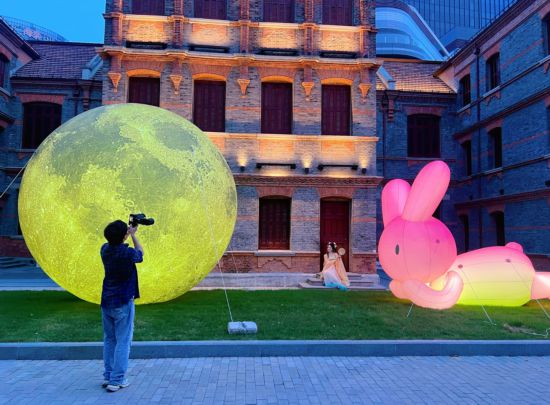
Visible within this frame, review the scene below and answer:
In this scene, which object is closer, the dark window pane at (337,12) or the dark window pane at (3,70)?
the dark window pane at (337,12)

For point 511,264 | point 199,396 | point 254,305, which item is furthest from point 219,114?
point 199,396

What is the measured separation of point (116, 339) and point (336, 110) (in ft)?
39.6

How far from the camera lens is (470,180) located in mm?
20031

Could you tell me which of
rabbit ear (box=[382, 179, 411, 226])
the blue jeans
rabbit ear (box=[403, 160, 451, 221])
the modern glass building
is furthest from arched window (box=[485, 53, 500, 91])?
the modern glass building

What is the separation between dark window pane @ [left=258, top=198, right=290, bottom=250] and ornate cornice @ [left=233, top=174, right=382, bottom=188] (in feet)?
2.26

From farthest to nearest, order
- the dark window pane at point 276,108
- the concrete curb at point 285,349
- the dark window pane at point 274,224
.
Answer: the dark window pane at point 276,108 → the dark window pane at point 274,224 → the concrete curb at point 285,349

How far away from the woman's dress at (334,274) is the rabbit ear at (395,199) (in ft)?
12.5

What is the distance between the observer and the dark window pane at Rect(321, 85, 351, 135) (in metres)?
15.0

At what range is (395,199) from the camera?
30.9 feet

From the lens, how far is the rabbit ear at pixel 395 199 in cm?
939

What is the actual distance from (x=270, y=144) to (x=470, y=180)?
1102 cm

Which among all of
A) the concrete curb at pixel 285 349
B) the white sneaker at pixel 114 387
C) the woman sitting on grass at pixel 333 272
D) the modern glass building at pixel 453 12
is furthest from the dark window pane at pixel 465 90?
the modern glass building at pixel 453 12

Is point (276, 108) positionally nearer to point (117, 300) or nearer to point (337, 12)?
point (337, 12)

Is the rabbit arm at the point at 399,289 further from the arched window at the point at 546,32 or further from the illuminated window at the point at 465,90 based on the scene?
the illuminated window at the point at 465,90
